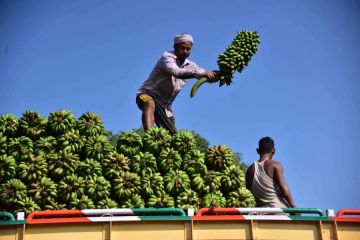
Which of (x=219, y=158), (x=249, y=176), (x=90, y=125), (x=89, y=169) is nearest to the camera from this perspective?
(x=89, y=169)

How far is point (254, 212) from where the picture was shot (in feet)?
16.3

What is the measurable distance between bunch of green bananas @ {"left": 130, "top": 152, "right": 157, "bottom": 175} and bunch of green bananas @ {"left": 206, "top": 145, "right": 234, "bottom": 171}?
2.18 ft

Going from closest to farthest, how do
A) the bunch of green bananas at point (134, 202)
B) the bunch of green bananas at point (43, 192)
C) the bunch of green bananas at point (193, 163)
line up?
the bunch of green bananas at point (43, 192), the bunch of green bananas at point (134, 202), the bunch of green bananas at point (193, 163)

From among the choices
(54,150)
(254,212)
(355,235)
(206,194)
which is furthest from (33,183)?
(355,235)

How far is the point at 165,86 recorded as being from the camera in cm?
802

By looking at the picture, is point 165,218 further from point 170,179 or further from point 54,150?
point 54,150

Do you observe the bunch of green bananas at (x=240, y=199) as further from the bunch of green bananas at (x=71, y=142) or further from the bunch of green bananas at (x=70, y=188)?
the bunch of green bananas at (x=71, y=142)

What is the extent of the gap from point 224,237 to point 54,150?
2289 mm

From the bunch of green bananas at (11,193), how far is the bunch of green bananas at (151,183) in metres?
1.26

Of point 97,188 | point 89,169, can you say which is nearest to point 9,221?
point 97,188

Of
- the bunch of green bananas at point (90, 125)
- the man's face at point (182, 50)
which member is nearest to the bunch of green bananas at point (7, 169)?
the bunch of green bananas at point (90, 125)

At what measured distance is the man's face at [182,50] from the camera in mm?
8062

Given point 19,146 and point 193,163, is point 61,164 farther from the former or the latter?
Result: point 193,163

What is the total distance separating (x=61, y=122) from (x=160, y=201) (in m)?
1.51
